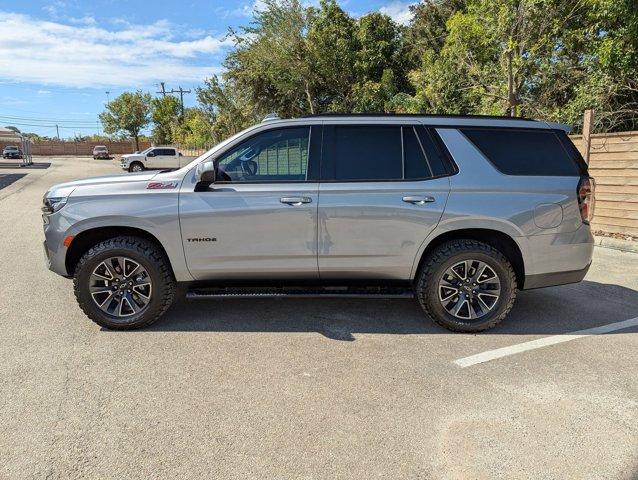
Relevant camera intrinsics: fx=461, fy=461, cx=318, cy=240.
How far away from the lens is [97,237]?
4293 millimetres

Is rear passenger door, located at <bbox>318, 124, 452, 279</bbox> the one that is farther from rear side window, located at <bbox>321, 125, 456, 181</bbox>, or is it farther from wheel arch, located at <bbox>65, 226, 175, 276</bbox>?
wheel arch, located at <bbox>65, 226, 175, 276</bbox>

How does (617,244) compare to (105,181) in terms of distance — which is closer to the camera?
(105,181)

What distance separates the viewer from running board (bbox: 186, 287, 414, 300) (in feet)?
13.7

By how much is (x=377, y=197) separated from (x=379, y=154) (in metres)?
0.43

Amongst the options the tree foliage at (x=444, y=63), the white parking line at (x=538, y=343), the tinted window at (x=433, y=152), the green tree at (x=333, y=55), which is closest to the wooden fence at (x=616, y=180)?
the tree foliage at (x=444, y=63)

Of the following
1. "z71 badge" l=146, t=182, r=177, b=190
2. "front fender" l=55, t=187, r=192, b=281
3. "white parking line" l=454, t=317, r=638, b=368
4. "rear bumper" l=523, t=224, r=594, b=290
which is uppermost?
"z71 badge" l=146, t=182, r=177, b=190

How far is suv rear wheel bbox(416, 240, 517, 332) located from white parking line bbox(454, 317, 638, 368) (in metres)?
0.36

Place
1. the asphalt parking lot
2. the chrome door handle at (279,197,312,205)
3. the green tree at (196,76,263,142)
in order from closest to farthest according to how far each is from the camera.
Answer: the asphalt parking lot, the chrome door handle at (279,197,312,205), the green tree at (196,76,263,142)

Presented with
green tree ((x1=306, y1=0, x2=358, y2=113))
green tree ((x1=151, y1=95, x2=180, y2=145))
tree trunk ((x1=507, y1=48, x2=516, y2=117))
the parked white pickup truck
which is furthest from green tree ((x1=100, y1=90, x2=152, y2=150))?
tree trunk ((x1=507, y1=48, x2=516, y2=117))

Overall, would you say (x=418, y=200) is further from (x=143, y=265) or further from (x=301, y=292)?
(x=143, y=265)

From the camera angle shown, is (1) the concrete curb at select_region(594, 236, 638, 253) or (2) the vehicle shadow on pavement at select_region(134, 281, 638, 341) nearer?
(2) the vehicle shadow on pavement at select_region(134, 281, 638, 341)

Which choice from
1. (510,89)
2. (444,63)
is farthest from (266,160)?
(444,63)

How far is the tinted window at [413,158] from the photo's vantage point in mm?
4180

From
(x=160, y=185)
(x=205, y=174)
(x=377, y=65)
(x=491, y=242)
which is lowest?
(x=491, y=242)
